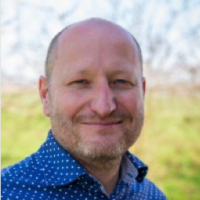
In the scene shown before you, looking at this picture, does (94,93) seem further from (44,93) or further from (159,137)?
(159,137)

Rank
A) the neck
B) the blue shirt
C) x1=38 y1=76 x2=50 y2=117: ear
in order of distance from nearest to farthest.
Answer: the blue shirt < the neck < x1=38 y1=76 x2=50 y2=117: ear

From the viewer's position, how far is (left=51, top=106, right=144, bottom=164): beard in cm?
146

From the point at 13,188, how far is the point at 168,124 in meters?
4.28

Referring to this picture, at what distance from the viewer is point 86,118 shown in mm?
1467

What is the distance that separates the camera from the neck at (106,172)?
5.01 ft

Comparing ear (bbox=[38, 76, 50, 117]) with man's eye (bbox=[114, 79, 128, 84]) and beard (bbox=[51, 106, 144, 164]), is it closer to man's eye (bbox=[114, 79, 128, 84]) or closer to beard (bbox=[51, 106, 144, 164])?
beard (bbox=[51, 106, 144, 164])

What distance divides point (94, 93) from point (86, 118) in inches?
4.0

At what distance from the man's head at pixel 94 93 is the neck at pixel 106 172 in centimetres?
4

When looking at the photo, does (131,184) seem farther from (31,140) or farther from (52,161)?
(31,140)

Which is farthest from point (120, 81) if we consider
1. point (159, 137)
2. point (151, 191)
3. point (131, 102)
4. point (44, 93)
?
point (159, 137)

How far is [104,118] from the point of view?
146 cm

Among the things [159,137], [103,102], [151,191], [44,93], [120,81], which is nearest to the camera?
[103,102]

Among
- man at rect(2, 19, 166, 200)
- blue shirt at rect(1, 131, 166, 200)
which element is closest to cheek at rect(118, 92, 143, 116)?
man at rect(2, 19, 166, 200)

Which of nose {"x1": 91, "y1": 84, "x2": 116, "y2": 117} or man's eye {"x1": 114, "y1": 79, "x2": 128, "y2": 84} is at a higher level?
man's eye {"x1": 114, "y1": 79, "x2": 128, "y2": 84}
